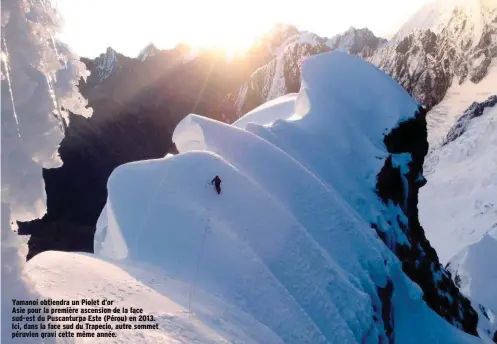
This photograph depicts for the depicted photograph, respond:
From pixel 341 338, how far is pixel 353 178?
27.7 feet

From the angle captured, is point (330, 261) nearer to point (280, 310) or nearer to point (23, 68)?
point (280, 310)

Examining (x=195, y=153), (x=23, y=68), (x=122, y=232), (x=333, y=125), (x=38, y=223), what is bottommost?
(x=23, y=68)

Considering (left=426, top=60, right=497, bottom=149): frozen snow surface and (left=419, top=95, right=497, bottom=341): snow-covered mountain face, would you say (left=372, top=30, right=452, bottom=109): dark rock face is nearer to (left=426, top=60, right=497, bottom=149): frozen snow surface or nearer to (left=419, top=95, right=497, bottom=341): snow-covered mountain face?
(left=426, top=60, right=497, bottom=149): frozen snow surface

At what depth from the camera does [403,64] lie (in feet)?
314

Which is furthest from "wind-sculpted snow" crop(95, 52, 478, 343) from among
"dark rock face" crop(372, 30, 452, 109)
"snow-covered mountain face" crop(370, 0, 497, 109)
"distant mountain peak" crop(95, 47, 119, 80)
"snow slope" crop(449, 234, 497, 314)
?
"distant mountain peak" crop(95, 47, 119, 80)

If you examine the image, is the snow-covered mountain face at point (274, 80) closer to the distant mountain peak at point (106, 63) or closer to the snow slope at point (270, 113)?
the distant mountain peak at point (106, 63)

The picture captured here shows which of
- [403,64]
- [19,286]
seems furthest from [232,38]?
[19,286]

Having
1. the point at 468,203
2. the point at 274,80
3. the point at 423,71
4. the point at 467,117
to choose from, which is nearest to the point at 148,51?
the point at 274,80

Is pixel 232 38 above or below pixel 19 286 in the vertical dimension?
above

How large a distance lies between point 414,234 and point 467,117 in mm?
60854

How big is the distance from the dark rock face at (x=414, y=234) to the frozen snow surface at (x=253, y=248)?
43.8 inches

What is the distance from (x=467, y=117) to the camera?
3088 inches

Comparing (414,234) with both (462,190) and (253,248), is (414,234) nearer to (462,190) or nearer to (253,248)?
(253,248)

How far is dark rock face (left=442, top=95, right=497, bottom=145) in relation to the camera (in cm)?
7731
